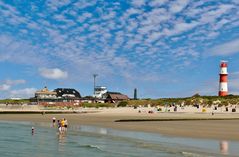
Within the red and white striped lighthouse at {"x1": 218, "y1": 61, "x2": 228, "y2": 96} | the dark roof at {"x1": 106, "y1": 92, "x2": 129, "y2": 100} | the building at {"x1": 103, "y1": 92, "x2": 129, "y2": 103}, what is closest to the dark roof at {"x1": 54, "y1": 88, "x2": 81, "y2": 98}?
the dark roof at {"x1": 106, "y1": 92, "x2": 129, "y2": 100}

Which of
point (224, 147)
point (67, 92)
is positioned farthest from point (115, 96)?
point (224, 147)

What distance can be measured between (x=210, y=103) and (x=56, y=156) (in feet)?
210

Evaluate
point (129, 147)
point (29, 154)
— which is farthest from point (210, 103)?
point (29, 154)

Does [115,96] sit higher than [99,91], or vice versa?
[99,91]

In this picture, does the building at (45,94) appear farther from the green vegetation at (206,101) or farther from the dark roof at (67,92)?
the green vegetation at (206,101)

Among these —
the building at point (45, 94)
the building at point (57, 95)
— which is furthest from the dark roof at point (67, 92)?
the building at point (45, 94)

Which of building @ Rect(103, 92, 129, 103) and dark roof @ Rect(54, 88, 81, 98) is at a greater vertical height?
dark roof @ Rect(54, 88, 81, 98)

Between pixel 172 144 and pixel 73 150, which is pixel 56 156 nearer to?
pixel 73 150

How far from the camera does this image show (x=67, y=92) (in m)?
168

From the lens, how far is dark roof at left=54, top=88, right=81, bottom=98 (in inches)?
6590

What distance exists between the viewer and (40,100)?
156m

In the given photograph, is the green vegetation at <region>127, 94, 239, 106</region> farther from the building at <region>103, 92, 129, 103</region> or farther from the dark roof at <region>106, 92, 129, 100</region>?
the dark roof at <region>106, 92, 129, 100</region>

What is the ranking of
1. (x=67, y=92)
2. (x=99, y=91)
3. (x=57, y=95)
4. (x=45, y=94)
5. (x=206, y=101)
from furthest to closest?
(x=67, y=92), (x=45, y=94), (x=57, y=95), (x=99, y=91), (x=206, y=101)

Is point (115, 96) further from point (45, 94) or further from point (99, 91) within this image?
point (45, 94)
